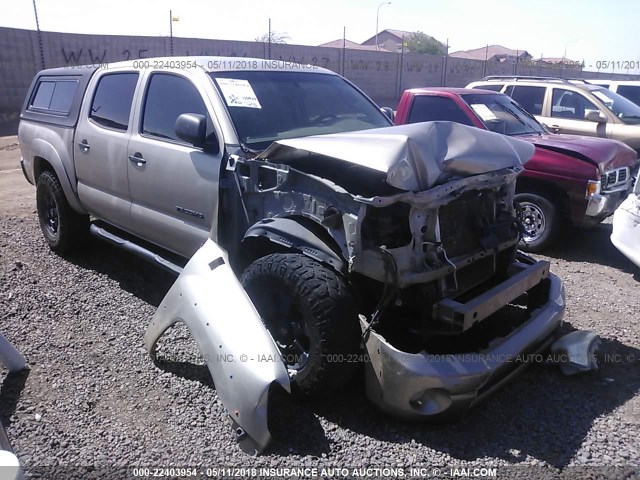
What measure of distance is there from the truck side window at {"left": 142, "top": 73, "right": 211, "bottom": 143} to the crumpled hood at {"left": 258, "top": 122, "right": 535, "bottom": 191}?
0.98 m

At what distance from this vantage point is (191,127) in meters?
3.42

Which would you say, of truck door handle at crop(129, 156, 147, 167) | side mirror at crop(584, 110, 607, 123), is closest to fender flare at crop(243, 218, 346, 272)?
truck door handle at crop(129, 156, 147, 167)

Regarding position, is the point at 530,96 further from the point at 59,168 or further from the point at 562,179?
the point at 59,168

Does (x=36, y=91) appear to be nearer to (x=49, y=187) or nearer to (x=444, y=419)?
(x=49, y=187)

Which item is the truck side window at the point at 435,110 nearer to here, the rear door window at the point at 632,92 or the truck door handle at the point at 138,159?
the truck door handle at the point at 138,159

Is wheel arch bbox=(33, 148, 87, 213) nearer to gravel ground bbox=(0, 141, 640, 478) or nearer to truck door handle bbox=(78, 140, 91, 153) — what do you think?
truck door handle bbox=(78, 140, 91, 153)

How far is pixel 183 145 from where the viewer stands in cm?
389

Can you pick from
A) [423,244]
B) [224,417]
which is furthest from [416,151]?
[224,417]

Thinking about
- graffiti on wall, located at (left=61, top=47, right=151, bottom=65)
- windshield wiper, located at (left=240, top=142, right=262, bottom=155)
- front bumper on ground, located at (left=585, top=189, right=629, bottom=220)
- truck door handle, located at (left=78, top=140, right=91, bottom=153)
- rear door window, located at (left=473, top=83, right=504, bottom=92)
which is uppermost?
graffiti on wall, located at (left=61, top=47, right=151, bottom=65)

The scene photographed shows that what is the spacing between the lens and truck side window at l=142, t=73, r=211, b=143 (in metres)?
3.92

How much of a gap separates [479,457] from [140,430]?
1790 mm

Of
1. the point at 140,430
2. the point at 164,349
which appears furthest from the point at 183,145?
the point at 140,430

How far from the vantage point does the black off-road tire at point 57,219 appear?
5.41 metres

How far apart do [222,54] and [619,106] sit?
14117 mm
